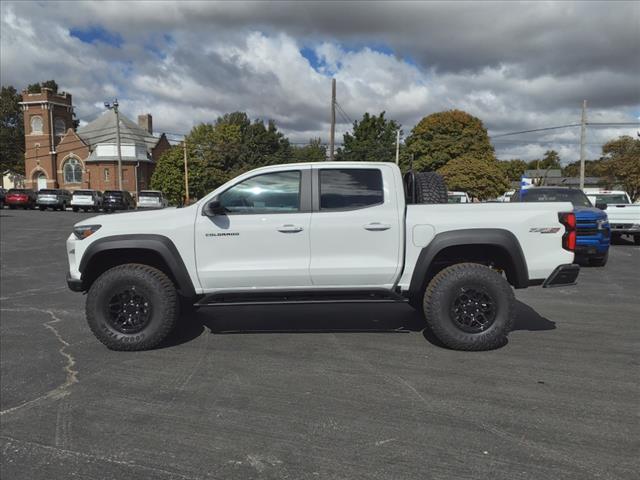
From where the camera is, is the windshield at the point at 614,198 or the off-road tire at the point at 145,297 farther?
the windshield at the point at 614,198

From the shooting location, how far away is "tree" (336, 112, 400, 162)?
60969 millimetres

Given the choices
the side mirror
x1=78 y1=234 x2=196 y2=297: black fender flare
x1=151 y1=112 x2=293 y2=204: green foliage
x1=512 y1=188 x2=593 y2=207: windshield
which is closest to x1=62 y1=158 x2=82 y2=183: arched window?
x1=151 y1=112 x2=293 y2=204: green foliage

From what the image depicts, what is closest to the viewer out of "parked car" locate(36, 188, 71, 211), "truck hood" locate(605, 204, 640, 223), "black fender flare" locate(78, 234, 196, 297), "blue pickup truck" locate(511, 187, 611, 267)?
"black fender flare" locate(78, 234, 196, 297)

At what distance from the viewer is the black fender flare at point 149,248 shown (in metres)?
4.92

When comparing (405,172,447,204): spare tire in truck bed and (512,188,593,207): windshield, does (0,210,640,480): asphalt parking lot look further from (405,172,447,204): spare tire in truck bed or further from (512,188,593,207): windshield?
(512,188,593,207): windshield

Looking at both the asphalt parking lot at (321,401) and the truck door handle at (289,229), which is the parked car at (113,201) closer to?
the asphalt parking lot at (321,401)

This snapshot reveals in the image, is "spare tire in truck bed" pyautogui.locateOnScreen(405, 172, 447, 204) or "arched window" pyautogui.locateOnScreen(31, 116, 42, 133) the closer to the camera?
"spare tire in truck bed" pyautogui.locateOnScreen(405, 172, 447, 204)

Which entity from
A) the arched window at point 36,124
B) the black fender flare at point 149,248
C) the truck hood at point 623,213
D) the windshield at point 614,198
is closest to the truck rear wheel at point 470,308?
the black fender flare at point 149,248

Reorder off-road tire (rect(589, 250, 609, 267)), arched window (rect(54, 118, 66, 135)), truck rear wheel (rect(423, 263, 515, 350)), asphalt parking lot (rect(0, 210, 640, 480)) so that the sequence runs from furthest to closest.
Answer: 1. arched window (rect(54, 118, 66, 135))
2. off-road tire (rect(589, 250, 609, 267))
3. truck rear wheel (rect(423, 263, 515, 350))
4. asphalt parking lot (rect(0, 210, 640, 480))

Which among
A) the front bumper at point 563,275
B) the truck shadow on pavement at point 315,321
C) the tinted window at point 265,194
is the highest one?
the tinted window at point 265,194

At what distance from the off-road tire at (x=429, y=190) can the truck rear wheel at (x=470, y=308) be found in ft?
3.04

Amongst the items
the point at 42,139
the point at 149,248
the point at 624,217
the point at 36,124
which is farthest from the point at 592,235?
the point at 36,124

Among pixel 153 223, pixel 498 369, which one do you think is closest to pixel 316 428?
pixel 498 369

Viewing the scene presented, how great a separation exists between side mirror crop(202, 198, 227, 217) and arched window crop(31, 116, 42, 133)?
215 ft
